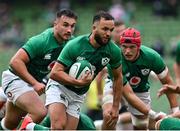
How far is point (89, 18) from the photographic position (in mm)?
22375

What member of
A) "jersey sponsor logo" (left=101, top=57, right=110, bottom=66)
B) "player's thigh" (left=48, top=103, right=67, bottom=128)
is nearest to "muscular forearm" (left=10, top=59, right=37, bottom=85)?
"player's thigh" (left=48, top=103, right=67, bottom=128)

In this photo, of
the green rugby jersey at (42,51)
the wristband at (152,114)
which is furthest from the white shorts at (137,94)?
the green rugby jersey at (42,51)

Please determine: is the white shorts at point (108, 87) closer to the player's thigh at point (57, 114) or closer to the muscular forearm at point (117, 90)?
the muscular forearm at point (117, 90)

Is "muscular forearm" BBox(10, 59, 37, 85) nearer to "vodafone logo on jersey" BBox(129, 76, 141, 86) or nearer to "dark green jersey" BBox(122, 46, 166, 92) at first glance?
"dark green jersey" BBox(122, 46, 166, 92)

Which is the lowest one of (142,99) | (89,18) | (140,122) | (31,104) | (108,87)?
(89,18)

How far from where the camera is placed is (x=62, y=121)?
9234 millimetres

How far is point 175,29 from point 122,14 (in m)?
1.58

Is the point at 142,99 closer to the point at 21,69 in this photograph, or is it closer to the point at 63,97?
the point at 63,97

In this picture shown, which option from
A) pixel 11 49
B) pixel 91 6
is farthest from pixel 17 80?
pixel 91 6

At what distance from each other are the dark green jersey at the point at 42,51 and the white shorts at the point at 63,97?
1.49 feet

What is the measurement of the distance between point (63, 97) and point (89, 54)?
66cm

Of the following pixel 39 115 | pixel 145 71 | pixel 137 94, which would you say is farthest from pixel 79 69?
pixel 137 94

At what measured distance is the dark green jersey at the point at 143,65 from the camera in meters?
10.3

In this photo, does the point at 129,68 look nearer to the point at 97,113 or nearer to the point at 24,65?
the point at 24,65
